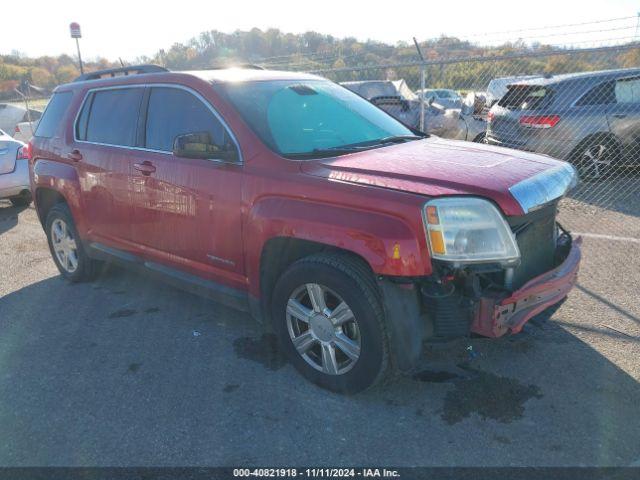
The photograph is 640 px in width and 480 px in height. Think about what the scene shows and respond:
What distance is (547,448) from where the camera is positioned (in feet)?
8.83

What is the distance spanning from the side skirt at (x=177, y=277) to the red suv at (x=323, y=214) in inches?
0.7

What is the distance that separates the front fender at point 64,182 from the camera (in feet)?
16.1

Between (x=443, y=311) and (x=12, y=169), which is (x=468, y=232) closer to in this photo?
(x=443, y=311)

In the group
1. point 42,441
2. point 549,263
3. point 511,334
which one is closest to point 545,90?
point 549,263

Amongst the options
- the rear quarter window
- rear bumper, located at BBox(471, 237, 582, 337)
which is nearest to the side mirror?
rear bumper, located at BBox(471, 237, 582, 337)

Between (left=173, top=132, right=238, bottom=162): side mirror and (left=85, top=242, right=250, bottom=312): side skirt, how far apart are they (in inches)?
35.5

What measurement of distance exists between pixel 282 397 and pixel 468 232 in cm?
148

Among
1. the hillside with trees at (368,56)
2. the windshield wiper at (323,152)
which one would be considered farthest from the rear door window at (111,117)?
the windshield wiper at (323,152)

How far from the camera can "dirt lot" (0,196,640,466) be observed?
275 centimetres

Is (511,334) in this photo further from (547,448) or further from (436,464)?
(436,464)

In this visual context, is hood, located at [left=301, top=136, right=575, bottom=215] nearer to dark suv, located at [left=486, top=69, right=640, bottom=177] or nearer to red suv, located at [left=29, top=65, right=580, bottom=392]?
red suv, located at [left=29, top=65, right=580, bottom=392]

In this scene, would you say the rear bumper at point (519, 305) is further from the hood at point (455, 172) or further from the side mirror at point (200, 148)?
the side mirror at point (200, 148)

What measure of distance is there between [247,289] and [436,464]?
162cm

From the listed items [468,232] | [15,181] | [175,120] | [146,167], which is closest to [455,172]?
[468,232]
